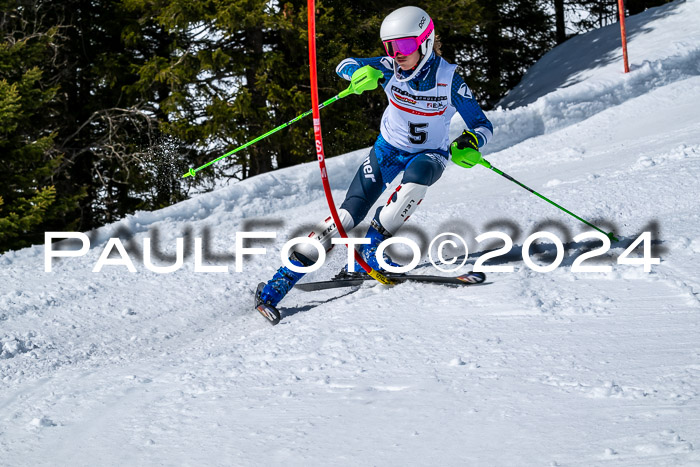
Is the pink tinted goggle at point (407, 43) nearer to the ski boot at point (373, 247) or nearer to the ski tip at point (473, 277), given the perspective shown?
the ski boot at point (373, 247)

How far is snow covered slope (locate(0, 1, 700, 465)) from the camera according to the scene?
8.07 ft

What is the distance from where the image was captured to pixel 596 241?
513cm

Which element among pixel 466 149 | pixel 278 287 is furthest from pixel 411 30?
pixel 278 287

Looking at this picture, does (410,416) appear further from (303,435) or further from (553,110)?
(553,110)

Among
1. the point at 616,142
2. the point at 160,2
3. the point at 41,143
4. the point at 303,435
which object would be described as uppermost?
the point at 160,2

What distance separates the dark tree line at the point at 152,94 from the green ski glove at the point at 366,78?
6801 mm

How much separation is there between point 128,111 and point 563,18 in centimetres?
1387

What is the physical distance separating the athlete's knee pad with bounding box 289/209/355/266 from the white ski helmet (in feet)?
3.81

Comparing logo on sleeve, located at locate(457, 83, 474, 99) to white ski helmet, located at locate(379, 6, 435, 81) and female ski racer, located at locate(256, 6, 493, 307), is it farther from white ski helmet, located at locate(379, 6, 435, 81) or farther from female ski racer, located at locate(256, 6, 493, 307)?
white ski helmet, located at locate(379, 6, 435, 81)

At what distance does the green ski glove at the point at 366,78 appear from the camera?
4.57 meters

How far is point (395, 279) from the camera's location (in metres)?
4.71

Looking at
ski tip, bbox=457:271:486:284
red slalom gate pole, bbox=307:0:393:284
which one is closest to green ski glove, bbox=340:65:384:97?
red slalom gate pole, bbox=307:0:393:284

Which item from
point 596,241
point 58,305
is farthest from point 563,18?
point 58,305

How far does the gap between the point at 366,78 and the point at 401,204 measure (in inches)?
35.2
